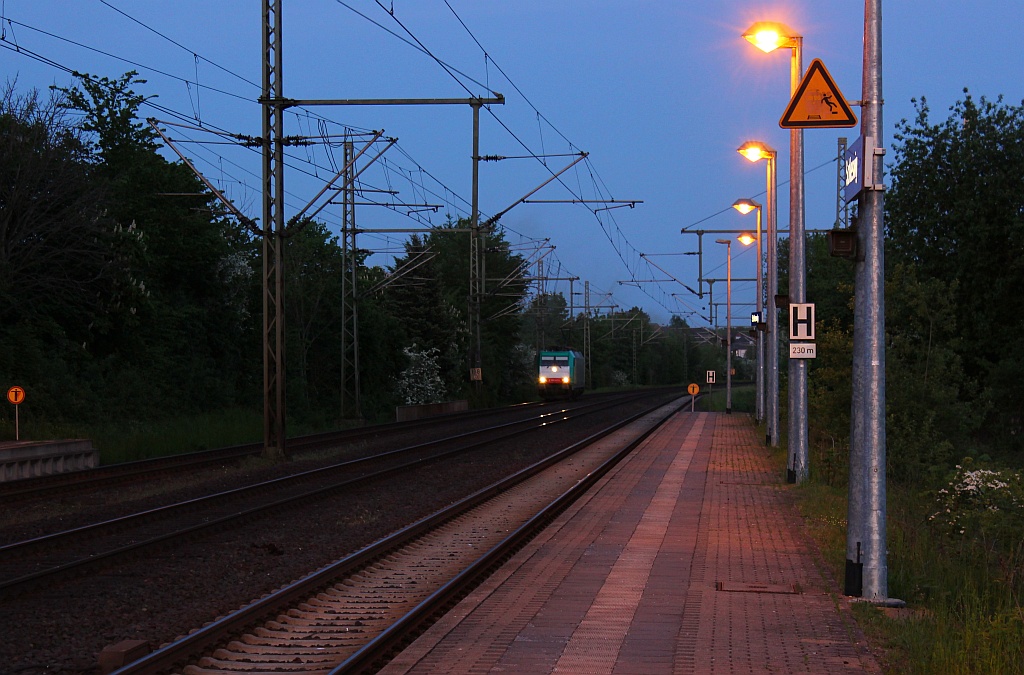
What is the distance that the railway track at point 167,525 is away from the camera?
11.4 m

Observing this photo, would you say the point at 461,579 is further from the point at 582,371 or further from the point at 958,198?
the point at 582,371

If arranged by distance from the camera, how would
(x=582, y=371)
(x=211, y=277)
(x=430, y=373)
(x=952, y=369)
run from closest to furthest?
(x=952, y=369) < (x=211, y=277) < (x=430, y=373) < (x=582, y=371)

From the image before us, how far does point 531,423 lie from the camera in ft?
139

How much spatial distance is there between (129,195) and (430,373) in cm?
2078

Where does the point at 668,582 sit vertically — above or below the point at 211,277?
below

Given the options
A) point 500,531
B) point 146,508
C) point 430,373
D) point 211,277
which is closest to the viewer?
point 500,531

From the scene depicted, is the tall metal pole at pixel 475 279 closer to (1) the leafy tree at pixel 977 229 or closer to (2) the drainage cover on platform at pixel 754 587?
(1) the leafy tree at pixel 977 229

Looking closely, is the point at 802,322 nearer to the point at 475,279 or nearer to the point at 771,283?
the point at 771,283

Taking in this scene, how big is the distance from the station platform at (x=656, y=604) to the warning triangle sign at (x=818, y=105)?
434cm

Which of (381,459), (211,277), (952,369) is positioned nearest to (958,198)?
(952,369)

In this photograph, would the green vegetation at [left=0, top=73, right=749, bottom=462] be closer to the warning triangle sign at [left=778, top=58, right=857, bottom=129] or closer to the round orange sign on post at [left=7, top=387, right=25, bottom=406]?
the round orange sign on post at [left=7, top=387, right=25, bottom=406]

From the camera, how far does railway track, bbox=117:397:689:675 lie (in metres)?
7.61

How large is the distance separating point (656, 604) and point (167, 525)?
8344mm

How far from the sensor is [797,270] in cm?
1830
